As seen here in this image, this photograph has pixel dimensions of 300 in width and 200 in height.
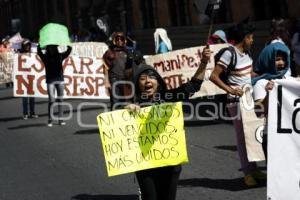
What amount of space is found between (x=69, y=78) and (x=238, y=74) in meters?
7.61

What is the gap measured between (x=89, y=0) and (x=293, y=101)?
3381 cm

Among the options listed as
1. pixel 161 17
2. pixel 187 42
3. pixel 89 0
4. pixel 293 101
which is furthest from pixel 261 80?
pixel 89 0

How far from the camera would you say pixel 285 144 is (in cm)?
520

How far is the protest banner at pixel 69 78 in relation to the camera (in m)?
14.1

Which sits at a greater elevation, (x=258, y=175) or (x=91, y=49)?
(x=91, y=49)

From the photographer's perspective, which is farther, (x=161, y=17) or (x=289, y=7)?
(x=161, y=17)

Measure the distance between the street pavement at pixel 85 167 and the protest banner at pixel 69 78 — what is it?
4.49 feet

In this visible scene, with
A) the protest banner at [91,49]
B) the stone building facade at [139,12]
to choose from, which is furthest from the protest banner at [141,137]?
the protest banner at [91,49]

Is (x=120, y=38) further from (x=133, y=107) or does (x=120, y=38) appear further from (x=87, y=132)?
(x=133, y=107)

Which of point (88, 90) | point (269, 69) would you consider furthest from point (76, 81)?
point (269, 69)

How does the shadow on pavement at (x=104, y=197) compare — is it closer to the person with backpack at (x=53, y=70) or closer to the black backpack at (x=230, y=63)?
the black backpack at (x=230, y=63)

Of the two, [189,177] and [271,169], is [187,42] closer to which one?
[189,177]

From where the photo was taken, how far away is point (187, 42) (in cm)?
2497

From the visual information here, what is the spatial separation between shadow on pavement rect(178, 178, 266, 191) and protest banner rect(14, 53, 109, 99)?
6843 millimetres
